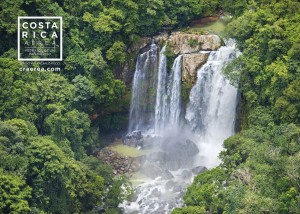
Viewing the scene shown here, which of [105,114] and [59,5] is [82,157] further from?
[59,5]

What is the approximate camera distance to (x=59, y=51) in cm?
3775

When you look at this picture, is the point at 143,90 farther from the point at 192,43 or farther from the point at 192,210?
the point at 192,210

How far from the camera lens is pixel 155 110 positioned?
39.9 meters

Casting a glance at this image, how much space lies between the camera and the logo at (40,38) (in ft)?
119

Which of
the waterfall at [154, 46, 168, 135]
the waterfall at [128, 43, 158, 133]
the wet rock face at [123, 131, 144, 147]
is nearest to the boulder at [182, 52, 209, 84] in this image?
the waterfall at [154, 46, 168, 135]

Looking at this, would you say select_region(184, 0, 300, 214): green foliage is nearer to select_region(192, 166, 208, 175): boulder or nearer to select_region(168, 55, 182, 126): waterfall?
select_region(192, 166, 208, 175): boulder

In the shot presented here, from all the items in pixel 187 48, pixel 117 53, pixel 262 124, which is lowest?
pixel 262 124

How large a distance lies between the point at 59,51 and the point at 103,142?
19.1 ft

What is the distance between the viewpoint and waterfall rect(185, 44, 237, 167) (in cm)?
→ 3734

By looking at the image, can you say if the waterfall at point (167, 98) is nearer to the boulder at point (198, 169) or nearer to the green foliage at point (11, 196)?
the boulder at point (198, 169)

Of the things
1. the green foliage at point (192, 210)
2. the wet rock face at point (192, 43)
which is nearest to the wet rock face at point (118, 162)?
the wet rock face at point (192, 43)

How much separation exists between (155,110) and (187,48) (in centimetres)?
415

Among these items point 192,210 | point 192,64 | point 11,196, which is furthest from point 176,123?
point 11,196

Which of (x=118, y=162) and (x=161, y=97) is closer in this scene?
(x=118, y=162)
